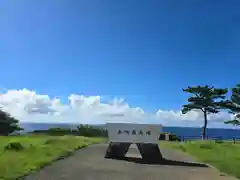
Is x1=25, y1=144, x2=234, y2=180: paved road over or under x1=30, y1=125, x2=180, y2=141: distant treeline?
under

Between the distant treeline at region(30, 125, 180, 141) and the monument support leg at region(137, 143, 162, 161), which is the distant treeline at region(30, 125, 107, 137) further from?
the monument support leg at region(137, 143, 162, 161)

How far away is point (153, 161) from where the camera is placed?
1642 centimetres

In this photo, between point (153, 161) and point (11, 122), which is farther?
point (11, 122)

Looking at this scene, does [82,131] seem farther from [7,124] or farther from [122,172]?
[122,172]

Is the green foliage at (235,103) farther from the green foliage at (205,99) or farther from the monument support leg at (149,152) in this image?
the monument support leg at (149,152)

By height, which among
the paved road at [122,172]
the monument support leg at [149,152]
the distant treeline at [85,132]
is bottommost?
the paved road at [122,172]

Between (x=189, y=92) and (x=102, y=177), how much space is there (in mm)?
38773

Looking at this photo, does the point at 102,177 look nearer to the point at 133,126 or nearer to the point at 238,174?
the point at 238,174

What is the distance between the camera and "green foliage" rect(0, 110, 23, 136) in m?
44.1

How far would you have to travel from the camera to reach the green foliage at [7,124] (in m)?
44.1

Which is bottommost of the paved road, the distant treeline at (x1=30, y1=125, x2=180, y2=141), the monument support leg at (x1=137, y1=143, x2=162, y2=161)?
the paved road

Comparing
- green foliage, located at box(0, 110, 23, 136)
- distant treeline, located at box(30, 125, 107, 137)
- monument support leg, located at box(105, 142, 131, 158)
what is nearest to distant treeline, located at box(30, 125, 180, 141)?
distant treeline, located at box(30, 125, 107, 137)

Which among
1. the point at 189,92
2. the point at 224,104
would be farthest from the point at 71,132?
the point at 224,104

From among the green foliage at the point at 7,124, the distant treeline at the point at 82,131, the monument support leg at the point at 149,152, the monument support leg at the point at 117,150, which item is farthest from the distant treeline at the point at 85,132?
the monument support leg at the point at 149,152
